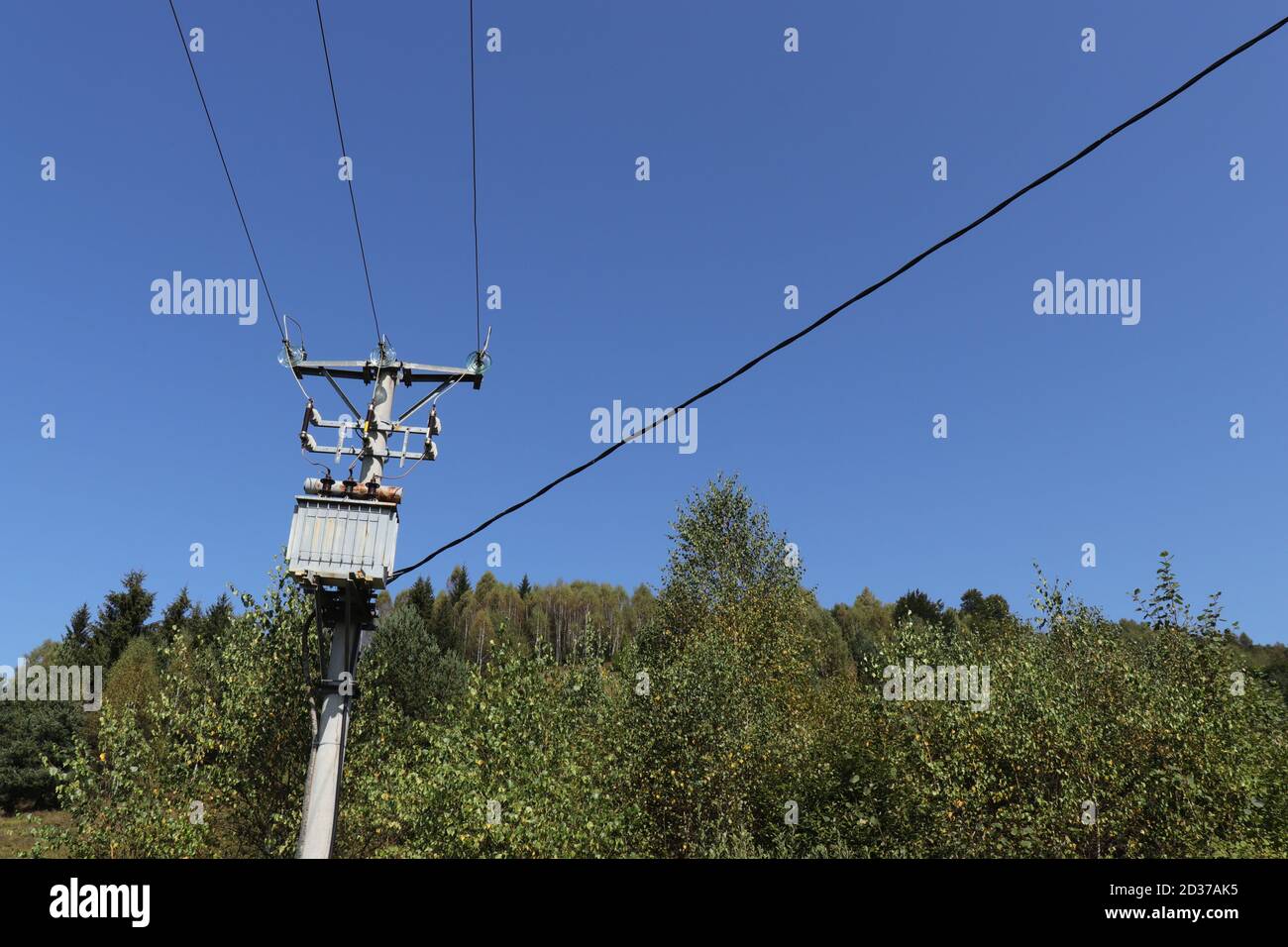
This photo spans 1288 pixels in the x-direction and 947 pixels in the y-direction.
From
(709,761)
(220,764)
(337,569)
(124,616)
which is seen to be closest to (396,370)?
(337,569)

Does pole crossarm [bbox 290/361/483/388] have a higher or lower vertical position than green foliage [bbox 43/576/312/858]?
higher

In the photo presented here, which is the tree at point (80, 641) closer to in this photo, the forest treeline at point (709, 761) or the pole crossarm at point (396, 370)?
the forest treeline at point (709, 761)

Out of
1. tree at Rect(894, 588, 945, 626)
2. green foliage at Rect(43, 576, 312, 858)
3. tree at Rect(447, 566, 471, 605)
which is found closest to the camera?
green foliage at Rect(43, 576, 312, 858)

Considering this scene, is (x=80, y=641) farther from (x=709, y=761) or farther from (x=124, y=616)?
(x=709, y=761)

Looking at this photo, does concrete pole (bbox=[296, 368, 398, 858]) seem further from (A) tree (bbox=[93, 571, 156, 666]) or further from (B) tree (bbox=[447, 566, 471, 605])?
(B) tree (bbox=[447, 566, 471, 605])

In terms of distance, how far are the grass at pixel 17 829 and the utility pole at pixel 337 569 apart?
46539 millimetres

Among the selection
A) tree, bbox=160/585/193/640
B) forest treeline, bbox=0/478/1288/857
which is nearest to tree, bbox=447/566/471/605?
tree, bbox=160/585/193/640

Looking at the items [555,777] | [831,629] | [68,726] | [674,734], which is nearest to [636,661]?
[674,734]

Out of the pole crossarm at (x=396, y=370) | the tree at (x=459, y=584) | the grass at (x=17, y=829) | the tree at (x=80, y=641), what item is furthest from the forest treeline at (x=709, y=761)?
the tree at (x=459, y=584)

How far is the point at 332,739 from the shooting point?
12797mm

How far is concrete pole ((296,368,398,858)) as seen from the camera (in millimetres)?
12031

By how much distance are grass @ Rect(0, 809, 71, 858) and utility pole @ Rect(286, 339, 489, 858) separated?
46539 mm
